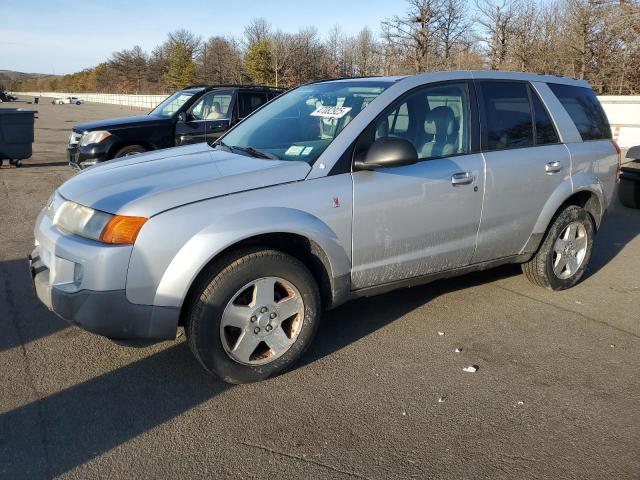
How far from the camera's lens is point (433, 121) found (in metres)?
4.12

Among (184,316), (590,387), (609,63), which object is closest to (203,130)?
(184,316)

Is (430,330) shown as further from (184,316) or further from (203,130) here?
(203,130)

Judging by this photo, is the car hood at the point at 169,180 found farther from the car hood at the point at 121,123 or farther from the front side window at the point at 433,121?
the car hood at the point at 121,123

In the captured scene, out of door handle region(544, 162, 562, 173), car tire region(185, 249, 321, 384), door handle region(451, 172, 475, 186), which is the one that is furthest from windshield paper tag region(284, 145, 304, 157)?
door handle region(544, 162, 562, 173)

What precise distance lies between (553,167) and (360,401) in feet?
8.74

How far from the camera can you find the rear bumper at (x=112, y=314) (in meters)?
2.98

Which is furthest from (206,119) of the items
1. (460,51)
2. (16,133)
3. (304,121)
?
(460,51)

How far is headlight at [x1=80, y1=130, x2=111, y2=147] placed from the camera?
368 inches

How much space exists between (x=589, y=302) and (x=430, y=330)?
1.65m

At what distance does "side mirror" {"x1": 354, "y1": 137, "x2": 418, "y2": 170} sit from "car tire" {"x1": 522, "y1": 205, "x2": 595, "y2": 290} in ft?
6.51

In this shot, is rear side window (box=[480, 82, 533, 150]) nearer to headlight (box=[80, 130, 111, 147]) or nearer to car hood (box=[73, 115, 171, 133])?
car hood (box=[73, 115, 171, 133])

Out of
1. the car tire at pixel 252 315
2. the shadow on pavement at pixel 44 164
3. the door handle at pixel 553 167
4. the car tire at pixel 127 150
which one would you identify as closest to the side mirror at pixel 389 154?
the car tire at pixel 252 315

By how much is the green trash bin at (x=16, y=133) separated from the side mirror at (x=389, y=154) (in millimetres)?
11036

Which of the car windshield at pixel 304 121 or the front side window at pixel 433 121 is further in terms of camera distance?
the front side window at pixel 433 121
